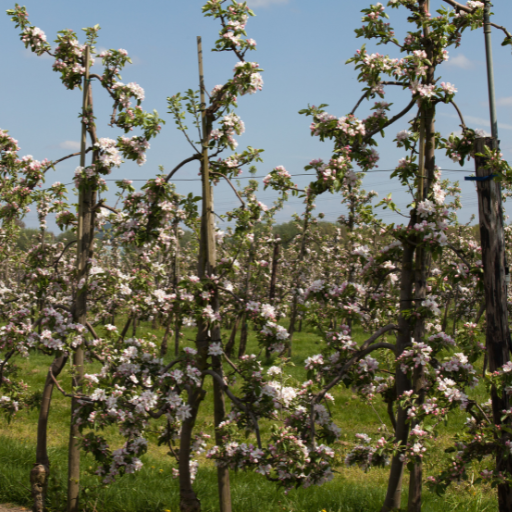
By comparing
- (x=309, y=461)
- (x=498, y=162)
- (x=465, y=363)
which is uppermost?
(x=498, y=162)

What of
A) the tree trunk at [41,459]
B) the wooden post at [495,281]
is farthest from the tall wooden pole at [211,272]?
the wooden post at [495,281]

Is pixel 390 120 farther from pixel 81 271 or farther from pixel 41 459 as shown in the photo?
pixel 41 459

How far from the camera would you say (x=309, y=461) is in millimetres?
3912

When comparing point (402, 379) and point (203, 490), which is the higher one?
point (402, 379)

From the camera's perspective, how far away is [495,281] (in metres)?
4.55

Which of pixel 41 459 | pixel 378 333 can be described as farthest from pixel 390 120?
pixel 41 459

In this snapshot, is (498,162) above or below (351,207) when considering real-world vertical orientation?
below

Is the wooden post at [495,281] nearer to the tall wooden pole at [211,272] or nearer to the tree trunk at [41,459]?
the tall wooden pole at [211,272]

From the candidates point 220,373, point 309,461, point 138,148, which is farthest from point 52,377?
point 309,461

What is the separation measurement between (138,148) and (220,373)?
103 inches

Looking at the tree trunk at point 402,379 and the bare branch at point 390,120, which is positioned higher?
the bare branch at point 390,120

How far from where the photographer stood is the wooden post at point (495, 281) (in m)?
4.52

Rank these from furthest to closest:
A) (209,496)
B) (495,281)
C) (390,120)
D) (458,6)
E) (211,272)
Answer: (209,496) → (390,120) → (211,272) → (458,6) → (495,281)

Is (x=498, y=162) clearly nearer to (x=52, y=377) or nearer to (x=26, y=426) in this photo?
(x=52, y=377)
